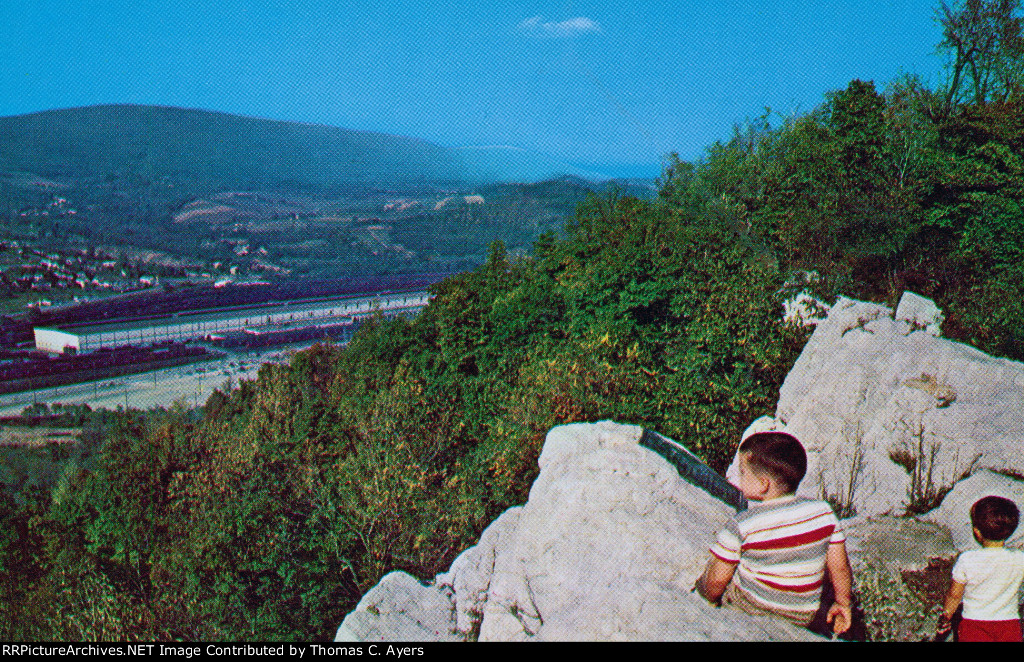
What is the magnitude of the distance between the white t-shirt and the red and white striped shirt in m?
1.17

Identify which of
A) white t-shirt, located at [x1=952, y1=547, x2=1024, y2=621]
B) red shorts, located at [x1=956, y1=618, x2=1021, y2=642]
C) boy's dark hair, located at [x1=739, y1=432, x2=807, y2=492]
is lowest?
red shorts, located at [x1=956, y1=618, x2=1021, y2=642]

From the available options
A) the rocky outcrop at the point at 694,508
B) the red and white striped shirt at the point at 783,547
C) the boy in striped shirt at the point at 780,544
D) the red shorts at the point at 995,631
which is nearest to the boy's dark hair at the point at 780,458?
the boy in striped shirt at the point at 780,544

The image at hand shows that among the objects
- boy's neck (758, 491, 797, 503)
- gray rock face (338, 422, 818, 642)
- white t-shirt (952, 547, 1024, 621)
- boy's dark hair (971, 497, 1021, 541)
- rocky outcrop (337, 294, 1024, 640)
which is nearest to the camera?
boy's neck (758, 491, 797, 503)

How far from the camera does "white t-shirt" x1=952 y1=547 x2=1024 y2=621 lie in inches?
177

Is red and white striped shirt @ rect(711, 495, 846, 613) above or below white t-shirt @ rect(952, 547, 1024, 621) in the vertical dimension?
above

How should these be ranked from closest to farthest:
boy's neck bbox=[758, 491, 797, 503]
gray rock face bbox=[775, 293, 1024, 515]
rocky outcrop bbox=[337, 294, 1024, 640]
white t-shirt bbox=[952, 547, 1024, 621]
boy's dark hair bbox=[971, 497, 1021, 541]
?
boy's neck bbox=[758, 491, 797, 503]
boy's dark hair bbox=[971, 497, 1021, 541]
white t-shirt bbox=[952, 547, 1024, 621]
rocky outcrop bbox=[337, 294, 1024, 640]
gray rock face bbox=[775, 293, 1024, 515]

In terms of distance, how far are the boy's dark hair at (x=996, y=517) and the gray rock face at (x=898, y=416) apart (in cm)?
398

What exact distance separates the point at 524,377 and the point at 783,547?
1204 cm

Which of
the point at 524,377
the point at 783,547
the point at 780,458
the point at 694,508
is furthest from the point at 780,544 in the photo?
the point at 524,377

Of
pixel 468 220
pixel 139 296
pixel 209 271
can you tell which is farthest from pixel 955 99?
pixel 468 220

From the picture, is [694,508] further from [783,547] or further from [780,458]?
[780,458]

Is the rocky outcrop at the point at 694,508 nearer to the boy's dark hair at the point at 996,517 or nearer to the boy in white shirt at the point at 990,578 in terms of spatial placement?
the boy in white shirt at the point at 990,578

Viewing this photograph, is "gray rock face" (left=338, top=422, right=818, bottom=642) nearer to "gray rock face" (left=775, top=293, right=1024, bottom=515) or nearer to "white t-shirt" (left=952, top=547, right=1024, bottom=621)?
"white t-shirt" (left=952, top=547, right=1024, bottom=621)

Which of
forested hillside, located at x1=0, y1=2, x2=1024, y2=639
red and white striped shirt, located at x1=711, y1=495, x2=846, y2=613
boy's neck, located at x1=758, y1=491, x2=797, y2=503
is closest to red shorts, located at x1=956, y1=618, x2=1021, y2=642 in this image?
red and white striped shirt, located at x1=711, y1=495, x2=846, y2=613
